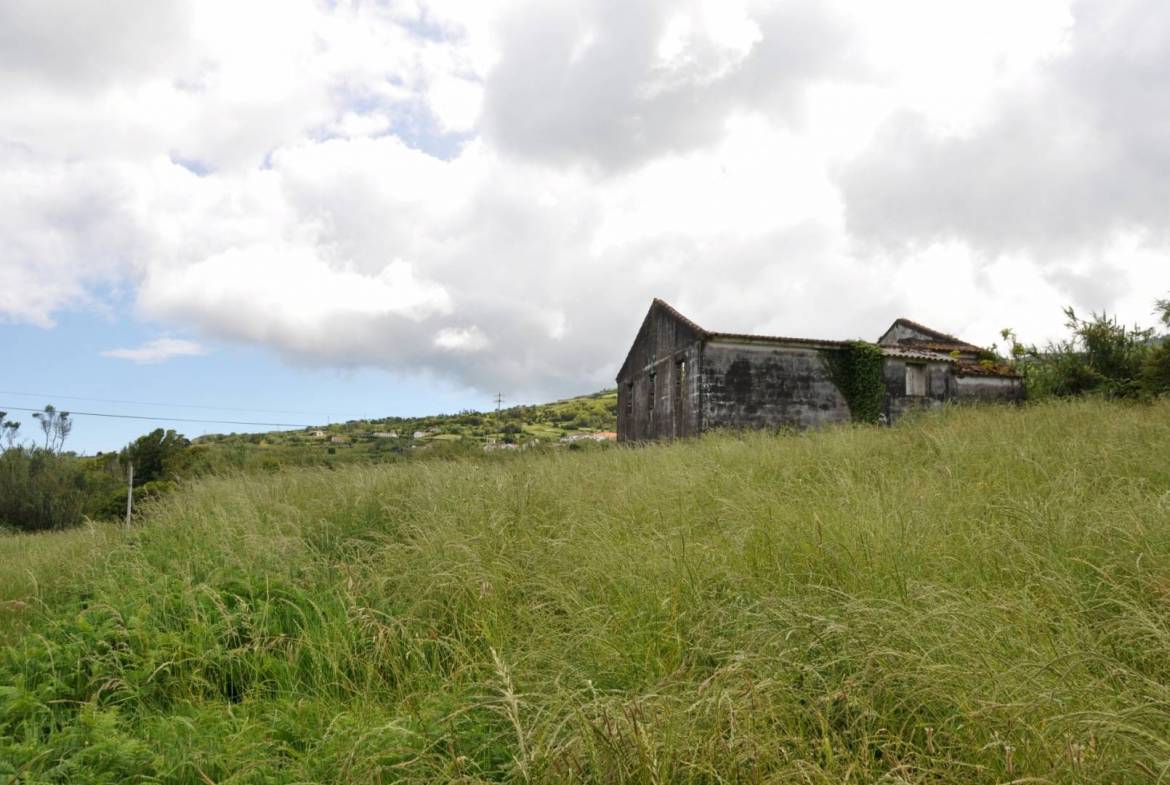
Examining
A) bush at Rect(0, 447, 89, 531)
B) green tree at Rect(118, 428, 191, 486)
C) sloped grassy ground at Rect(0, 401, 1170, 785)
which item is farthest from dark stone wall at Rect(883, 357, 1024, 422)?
bush at Rect(0, 447, 89, 531)

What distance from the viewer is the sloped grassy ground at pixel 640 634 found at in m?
2.00

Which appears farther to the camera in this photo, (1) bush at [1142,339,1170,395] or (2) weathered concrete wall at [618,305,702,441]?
(2) weathered concrete wall at [618,305,702,441]

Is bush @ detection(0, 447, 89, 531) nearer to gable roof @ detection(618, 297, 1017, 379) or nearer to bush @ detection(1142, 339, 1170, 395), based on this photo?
gable roof @ detection(618, 297, 1017, 379)

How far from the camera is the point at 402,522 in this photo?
219 inches

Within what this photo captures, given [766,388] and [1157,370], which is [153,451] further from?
[1157,370]

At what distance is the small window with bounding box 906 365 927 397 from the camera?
741 inches

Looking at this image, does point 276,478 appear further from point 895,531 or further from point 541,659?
point 895,531

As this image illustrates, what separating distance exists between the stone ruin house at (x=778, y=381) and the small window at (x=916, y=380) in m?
0.03

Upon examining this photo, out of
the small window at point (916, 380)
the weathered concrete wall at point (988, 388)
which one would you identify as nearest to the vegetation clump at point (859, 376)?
the small window at point (916, 380)

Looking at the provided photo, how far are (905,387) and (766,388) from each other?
425cm

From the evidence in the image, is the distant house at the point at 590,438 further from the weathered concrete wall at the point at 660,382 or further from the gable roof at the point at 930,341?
the gable roof at the point at 930,341

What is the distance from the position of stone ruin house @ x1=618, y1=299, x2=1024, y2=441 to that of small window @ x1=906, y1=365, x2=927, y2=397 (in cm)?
3

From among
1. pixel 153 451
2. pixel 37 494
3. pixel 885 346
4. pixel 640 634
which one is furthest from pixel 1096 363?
pixel 37 494

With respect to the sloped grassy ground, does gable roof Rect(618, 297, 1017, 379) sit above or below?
above
